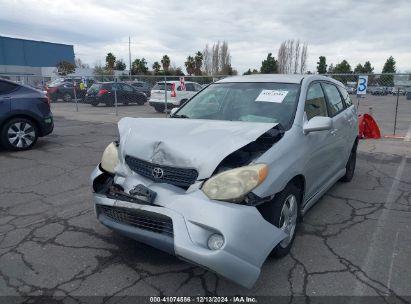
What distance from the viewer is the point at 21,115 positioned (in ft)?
25.8

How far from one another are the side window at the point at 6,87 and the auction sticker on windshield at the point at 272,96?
19.8 ft

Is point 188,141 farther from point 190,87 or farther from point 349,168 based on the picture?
point 190,87

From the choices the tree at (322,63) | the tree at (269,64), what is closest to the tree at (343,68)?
the tree at (322,63)

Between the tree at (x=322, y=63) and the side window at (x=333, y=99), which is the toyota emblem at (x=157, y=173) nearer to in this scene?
the side window at (x=333, y=99)

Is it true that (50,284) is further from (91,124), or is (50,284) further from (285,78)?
(91,124)

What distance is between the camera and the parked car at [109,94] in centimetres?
2139

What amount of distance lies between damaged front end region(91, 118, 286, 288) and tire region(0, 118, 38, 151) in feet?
17.3

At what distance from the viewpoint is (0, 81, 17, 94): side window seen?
7.66 meters

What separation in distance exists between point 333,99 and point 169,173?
3.01 metres

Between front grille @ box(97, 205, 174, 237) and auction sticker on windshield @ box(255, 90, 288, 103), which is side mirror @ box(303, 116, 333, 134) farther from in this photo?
front grille @ box(97, 205, 174, 237)

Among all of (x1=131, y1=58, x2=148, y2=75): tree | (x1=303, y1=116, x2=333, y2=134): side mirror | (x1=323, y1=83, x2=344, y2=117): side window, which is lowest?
(x1=303, y1=116, x2=333, y2=134): side mirror

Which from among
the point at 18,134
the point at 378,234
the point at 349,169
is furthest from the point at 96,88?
the point at 378,234

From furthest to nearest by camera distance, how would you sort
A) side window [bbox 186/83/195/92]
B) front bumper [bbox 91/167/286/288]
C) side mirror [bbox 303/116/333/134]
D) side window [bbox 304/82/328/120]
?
1. side window [bbox 186/83/195/92]
2. side window [bbox 304/82/328/120]
3. side mirror [bbox 303/116/333/134]
4. front bumper [bbox 91/167/286/288]

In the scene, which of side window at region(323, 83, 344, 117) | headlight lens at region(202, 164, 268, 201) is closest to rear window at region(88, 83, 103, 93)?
side window at region(323, 83, 344, 117)
